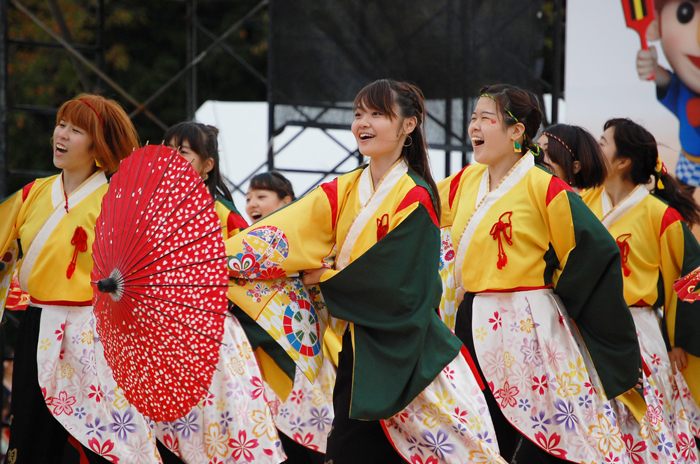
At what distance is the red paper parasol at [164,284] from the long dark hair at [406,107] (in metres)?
0.78

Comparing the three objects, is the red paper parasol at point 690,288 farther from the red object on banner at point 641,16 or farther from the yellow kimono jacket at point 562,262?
the red object on banner at point 641,16

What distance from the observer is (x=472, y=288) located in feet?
11.1

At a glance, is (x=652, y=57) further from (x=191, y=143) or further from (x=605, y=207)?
(x=191, y=143)

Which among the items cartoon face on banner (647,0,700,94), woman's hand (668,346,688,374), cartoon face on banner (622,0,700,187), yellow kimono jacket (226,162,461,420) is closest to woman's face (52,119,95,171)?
yellow kimono jacket (226,162,461,420)

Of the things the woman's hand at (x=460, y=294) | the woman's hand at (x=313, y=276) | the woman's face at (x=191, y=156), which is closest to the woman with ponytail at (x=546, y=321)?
the woman's hand at (x=460, y=294)

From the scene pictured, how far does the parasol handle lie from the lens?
242 centimetres

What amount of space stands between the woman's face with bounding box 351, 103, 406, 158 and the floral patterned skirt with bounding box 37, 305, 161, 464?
124 cm

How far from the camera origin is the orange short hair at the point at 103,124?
3.40m

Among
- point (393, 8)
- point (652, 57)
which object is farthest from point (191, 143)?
point (652, 57)

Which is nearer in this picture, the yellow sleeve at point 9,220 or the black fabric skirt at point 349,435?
the black fabric skirt at point 349,435

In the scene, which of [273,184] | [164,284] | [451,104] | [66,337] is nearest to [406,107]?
[164,284]

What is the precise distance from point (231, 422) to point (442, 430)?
863mm

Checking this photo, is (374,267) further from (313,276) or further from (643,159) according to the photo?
(643,159)

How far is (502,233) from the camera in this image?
3.32 m
